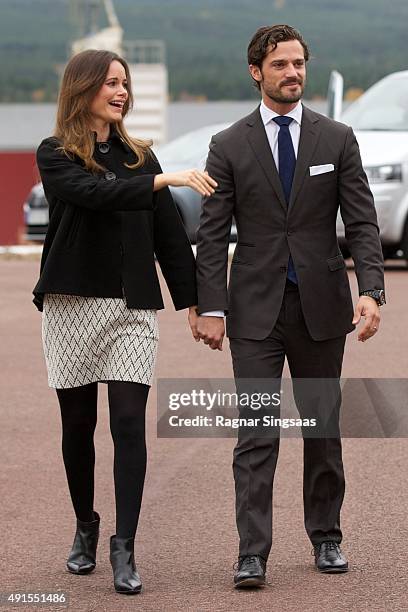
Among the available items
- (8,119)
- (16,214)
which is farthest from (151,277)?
(8,119)

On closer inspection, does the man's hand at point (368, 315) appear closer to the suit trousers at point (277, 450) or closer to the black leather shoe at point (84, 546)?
the suit trousers at point (277, 450)

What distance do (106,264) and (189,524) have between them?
144 centimetres

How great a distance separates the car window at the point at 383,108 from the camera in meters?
16.8

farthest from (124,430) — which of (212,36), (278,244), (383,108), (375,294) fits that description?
(212,36)

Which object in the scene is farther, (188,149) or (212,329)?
(188,149)

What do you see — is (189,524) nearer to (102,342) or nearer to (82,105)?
(102,342)

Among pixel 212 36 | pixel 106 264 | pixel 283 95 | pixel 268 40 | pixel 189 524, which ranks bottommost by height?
pixel 189 524

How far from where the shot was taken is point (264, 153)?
240 inches

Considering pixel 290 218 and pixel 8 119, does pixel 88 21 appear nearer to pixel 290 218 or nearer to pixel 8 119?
pixel 8 119

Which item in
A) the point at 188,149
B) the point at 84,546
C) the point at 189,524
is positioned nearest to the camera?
the point at 84,546

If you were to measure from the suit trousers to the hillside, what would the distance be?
9094 cm

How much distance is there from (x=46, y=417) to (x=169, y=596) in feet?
12.4

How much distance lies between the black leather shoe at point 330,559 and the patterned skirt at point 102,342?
2.80ft

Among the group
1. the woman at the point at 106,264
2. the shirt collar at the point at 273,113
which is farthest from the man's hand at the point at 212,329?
the shirt collar at the point at 273,113
